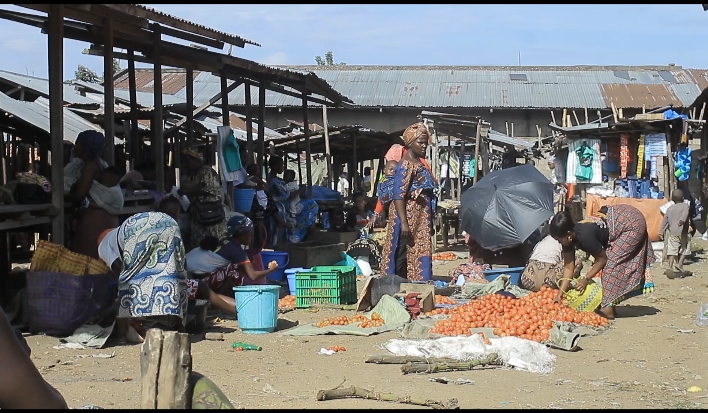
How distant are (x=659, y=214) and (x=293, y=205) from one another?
7206 millimetres

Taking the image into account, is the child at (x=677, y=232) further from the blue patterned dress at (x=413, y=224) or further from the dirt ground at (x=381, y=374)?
the dirt ground at (x=381, y=374)

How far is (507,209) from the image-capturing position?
13.0 metres

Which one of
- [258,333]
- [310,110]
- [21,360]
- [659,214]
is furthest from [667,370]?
[310,110]

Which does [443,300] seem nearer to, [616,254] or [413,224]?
[413,224]

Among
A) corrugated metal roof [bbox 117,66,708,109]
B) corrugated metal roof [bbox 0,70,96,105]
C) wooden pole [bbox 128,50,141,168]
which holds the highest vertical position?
corrugated metal roof [bbox 117,66,708,109]

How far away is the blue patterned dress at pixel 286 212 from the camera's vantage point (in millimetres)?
14453

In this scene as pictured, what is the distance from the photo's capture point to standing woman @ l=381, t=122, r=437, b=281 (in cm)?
1091

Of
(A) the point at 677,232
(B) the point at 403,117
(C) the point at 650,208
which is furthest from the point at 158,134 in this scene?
(B) the point at 403,117

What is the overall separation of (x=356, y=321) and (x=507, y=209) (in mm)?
4490

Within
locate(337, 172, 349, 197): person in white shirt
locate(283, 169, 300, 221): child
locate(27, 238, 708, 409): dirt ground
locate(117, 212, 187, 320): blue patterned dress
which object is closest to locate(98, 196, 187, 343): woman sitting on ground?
locate(117, 212, 187, 320): blue patterned dress

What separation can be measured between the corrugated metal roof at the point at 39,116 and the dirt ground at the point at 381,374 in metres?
4.91

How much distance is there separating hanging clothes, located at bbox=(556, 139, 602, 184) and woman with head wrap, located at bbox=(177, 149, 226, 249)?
10.0m

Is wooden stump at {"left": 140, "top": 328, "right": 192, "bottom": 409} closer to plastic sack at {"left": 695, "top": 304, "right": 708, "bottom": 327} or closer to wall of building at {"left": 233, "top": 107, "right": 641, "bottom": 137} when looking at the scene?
plastic sack at {"left": 695, "top": 304, "right": 708, "bottom": 327}

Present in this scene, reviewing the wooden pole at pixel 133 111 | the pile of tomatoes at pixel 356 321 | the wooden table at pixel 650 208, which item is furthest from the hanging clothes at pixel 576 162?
the pile of tomatoes at pixel 356 321
